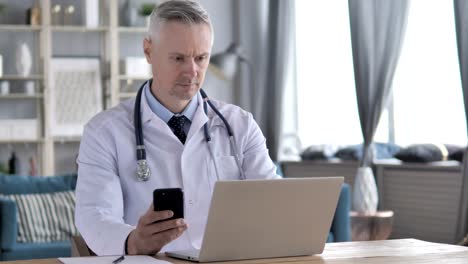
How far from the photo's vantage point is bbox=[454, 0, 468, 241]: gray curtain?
5770mm

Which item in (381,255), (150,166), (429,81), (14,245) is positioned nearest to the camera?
(381,255)

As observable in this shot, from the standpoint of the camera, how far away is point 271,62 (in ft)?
26.9

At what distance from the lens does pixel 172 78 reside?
243cm

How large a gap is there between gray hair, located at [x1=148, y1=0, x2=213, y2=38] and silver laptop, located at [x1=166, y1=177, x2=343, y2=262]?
0.64 meters

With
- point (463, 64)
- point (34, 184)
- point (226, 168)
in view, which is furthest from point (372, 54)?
point (226, 168)

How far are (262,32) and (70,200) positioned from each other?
3.24 meters

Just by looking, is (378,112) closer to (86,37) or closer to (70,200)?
(70,200)

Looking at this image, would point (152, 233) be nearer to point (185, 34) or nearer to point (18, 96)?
point (185, 34)

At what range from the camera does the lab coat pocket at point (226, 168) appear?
255cm

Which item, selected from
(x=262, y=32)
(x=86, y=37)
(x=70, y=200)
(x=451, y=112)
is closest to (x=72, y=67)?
(x=86, y=37)

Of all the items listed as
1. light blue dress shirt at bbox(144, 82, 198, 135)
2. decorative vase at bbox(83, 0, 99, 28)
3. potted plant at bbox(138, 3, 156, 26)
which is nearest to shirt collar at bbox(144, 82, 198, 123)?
light blue dress shirt at bbox(144, 82, 198, 135)

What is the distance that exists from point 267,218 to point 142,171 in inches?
22.2

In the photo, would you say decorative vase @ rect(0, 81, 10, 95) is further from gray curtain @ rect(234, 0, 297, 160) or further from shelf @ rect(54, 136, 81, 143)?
gray curtain @ rect(234, 0, 297, 160)

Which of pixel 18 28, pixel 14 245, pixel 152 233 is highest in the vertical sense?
pixel 18 28
